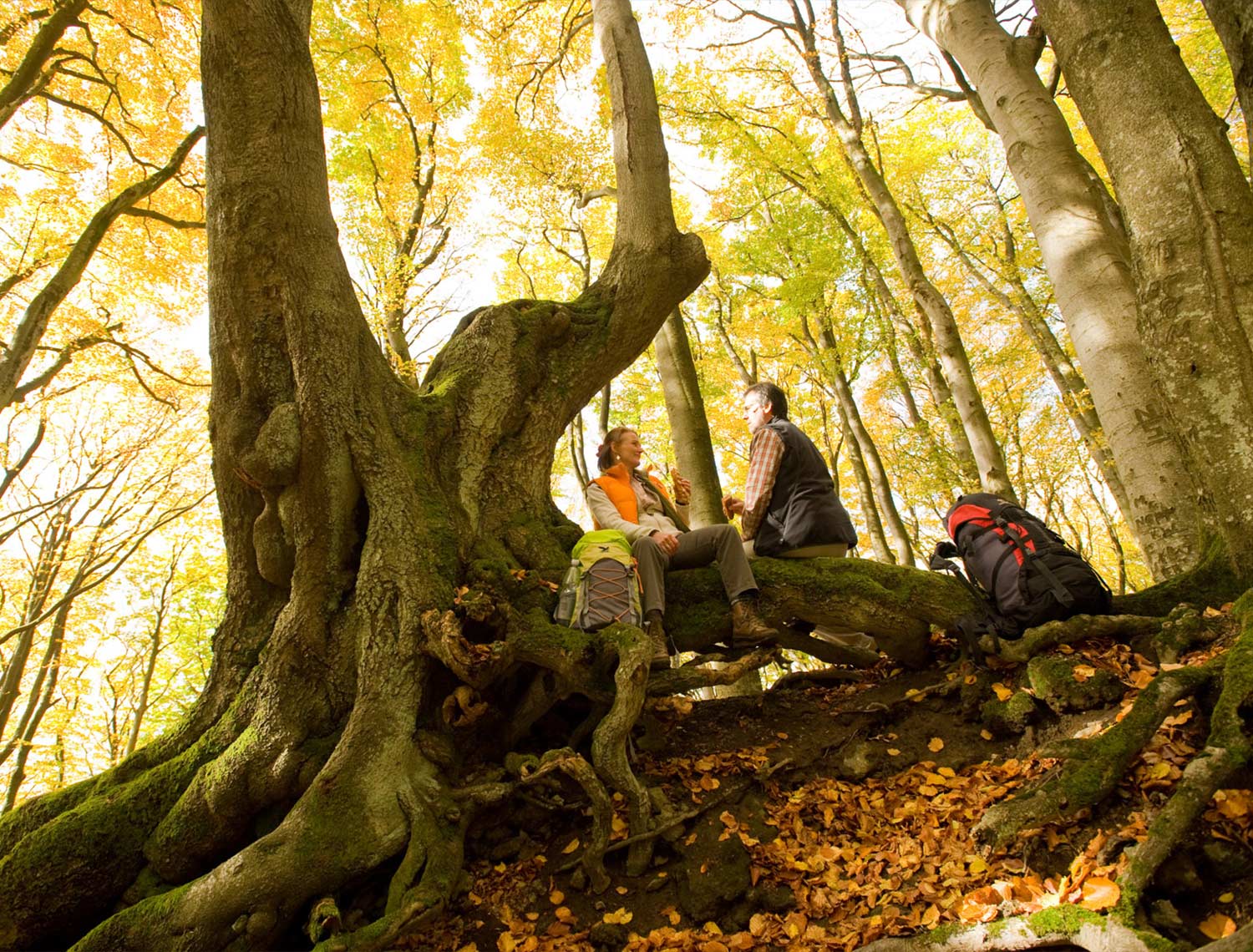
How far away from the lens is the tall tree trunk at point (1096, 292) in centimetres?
426

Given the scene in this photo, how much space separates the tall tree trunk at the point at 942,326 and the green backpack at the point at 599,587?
557 cm

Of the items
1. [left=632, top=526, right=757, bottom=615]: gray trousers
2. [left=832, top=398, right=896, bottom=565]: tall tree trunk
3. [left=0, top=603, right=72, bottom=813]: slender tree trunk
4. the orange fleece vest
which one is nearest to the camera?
[left=632, top=526, right=757, bottom=615]: gray trousers

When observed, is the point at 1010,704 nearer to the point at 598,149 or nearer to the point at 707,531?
the point at 707,531

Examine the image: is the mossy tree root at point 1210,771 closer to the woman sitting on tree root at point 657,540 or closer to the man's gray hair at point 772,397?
the woman sitting on tree root at point 657,540

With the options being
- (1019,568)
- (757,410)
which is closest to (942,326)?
(757,410)

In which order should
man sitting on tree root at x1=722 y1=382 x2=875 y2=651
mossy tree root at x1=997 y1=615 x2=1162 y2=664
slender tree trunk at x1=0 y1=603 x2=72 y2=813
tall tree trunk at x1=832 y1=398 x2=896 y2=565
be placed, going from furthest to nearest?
tall tree trunk at x1=832 y1=398 x2=896 y2=565 → slender tree trunk at x1=0 y1=603 x2=72 y2=813 → man sitting on tree root at x1=722 y1=382 x2=875 y2=651 → mossy tree root at x1=997 y1=615 x2=1162 y2=664

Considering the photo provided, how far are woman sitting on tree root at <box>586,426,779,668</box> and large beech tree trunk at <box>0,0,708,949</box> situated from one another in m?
0.41

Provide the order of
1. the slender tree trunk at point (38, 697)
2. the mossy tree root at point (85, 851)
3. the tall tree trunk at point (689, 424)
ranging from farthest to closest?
the slender tree trunk at point (38, 697)
the tall tree trunk at point (689, 424)
the mossy tree root at point (85, 851)

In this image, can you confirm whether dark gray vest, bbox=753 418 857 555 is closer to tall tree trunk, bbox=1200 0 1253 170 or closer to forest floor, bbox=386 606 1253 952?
forest floor, bbox=386 606 1253 952

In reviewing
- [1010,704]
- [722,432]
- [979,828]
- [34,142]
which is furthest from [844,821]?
[722,432]

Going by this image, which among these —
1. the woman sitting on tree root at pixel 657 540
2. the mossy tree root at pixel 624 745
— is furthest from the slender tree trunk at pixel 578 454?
the mossy tree root at pixel 624 745

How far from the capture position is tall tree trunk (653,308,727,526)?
24.6ft

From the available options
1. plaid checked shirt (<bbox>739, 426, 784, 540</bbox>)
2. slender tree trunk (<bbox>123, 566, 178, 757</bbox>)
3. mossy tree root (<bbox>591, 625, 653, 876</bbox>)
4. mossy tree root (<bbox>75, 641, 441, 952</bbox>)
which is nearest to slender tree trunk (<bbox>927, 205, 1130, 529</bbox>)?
plaid checked shirt (<bbox>739, 426, 784, 540</bbox>)

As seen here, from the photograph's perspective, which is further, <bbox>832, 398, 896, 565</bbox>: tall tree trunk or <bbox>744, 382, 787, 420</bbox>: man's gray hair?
<bbox>832, 398, 896, 565</bbox>: tall tree trunk
